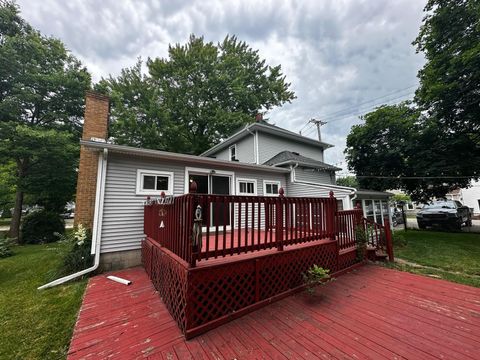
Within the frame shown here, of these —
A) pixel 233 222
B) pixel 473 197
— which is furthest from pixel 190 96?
pixel 473 197

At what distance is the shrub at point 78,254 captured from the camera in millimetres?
5012

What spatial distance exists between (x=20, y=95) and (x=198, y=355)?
16397 millimetres

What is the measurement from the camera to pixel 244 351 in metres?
2.17

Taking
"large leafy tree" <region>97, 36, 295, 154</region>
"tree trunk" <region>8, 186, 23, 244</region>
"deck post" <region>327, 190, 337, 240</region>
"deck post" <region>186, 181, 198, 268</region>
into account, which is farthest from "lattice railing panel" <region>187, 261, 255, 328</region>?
"large leafy tree" <region>97, 36, 295, 154</region>

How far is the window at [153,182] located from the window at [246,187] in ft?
8.84

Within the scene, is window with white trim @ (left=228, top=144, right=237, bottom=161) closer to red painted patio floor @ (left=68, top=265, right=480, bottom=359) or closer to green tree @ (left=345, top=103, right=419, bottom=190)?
green tree @ (left=345, top=103, right=419, bottom=190)

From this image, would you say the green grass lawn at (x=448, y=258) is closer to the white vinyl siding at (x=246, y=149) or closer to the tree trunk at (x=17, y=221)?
the white vinyl siding at (x=246, y=149)

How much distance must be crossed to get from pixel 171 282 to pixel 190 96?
56.6 ft

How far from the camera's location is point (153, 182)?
609 centimetres

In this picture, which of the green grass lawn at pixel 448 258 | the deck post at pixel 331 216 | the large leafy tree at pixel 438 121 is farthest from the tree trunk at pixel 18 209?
the large leafy tree at pixel 438 121

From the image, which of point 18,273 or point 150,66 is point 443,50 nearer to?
point 18,273

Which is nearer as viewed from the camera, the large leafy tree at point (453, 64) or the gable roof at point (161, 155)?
the gable roof at point (161, 155)

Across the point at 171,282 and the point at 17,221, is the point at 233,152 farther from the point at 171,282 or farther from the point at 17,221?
the point at 17,221

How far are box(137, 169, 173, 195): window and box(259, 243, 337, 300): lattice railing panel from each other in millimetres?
4118
